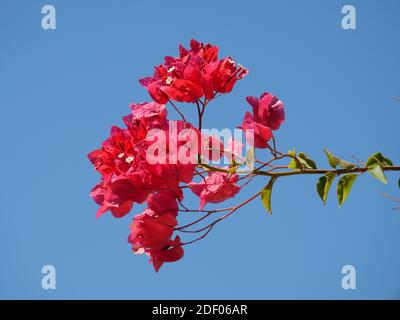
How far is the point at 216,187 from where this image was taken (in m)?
0.93

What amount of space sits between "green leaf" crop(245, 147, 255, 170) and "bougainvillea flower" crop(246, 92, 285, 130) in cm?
11

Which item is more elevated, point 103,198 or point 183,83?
point 183,83

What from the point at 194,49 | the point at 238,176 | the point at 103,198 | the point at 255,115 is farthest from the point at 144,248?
the point at 194,49

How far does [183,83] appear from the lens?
1.00 m

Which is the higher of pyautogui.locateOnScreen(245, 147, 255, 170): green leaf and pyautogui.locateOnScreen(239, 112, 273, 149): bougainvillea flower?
pyautogui.locateOnScreen(239, 112, 273, 149): bougainvillea flower

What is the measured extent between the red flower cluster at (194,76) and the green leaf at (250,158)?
0.55ft

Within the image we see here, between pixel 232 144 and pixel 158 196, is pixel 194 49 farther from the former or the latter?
pixel 158 196

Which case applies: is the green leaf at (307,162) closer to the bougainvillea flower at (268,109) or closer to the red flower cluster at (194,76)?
the bougainvillea flower at (268,109)

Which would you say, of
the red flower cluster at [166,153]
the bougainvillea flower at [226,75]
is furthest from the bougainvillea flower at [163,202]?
the bougainvillea flower at [226,75]

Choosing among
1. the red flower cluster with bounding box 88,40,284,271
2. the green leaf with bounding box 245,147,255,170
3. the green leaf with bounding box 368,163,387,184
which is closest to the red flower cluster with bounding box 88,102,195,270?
the red flower cluster with bounding box 88,40,284,271

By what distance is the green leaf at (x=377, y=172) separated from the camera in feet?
2.68

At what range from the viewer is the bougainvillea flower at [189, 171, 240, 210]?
0.92 m

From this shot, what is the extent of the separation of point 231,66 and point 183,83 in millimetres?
117

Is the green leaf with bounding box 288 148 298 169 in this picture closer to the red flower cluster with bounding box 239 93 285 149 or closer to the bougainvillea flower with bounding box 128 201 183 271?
the red flower cluster with bounding box 239 93 285 149
